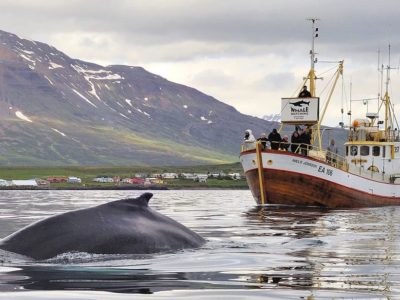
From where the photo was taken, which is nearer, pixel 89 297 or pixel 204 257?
pixel 89 297

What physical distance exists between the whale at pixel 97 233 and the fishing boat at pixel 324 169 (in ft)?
138

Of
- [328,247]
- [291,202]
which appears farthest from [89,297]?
[291,202]

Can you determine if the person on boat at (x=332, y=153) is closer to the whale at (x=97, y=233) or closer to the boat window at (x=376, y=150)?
the boat window at (x=376, y=150)

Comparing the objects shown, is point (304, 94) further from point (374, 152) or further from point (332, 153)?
point (332, 153)

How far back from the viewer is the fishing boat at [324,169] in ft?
205

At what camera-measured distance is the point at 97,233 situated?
54.8ft

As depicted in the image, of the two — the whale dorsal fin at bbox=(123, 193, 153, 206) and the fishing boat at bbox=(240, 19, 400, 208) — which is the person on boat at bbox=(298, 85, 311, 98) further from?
the whale dorsal fin at bbox=(123, 193, 153, 206)

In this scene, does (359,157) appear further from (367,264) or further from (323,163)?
(367,264)

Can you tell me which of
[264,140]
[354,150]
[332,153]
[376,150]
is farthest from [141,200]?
[376,150]

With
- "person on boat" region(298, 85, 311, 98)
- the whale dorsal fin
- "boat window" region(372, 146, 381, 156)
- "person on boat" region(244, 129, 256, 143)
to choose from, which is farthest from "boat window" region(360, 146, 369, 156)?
the whale dorsal fin

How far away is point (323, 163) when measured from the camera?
62531mm

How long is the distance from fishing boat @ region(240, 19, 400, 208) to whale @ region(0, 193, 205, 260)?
42082 millimetres

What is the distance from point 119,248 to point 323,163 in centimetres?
4686

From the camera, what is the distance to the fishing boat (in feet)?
205
